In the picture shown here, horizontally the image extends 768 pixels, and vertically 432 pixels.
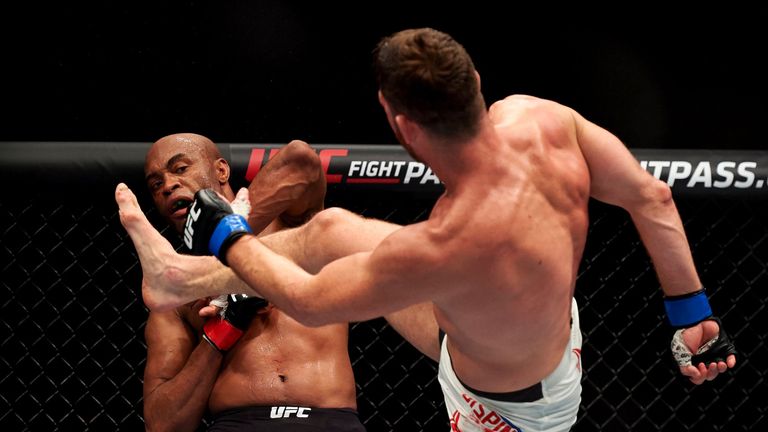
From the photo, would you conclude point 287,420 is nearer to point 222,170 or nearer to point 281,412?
point 281,412

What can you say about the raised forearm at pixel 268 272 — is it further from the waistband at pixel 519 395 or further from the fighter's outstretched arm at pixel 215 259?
the waistband at pixel 519 395

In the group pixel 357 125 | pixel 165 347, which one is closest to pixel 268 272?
pixel 165 347

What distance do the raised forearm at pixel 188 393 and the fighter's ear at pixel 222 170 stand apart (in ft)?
1.41

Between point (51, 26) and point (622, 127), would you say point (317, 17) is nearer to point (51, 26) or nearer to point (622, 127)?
point (51, 26)

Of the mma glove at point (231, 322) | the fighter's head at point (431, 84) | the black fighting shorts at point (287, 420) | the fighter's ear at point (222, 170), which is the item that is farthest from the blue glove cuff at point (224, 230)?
the fighter's ear at point (222, 170)

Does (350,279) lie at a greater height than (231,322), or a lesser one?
greater

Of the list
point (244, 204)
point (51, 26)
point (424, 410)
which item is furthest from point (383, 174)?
point (51, 26)

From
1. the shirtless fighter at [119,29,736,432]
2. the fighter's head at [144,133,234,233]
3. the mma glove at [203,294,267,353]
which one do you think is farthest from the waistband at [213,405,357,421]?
the fighter's head at [144,133,234,233]

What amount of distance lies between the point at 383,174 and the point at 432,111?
102 centimetres

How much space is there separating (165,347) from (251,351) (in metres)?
0.21

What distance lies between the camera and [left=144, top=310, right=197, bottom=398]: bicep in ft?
7.22

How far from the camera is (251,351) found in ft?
7.11

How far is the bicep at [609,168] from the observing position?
1.68 m

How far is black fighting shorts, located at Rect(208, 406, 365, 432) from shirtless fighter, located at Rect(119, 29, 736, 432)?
1.08 feet
